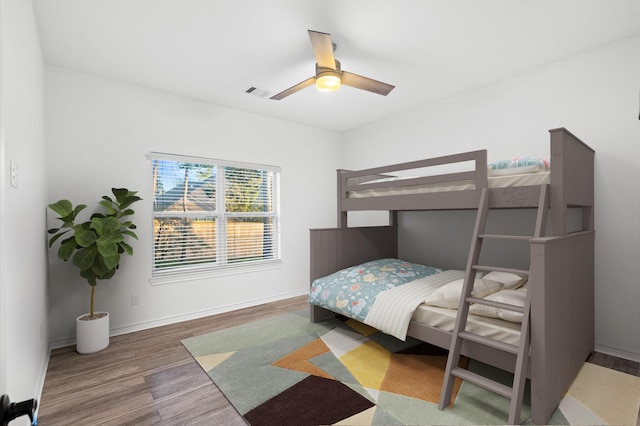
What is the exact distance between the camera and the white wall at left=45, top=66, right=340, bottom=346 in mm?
2986

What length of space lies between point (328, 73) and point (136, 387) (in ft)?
8.79

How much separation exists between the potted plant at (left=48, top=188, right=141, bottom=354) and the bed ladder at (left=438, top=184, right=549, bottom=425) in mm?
2695

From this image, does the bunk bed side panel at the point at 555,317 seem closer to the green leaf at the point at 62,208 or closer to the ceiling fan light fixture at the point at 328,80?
the ceiling fan light fixture at the point at 328,80

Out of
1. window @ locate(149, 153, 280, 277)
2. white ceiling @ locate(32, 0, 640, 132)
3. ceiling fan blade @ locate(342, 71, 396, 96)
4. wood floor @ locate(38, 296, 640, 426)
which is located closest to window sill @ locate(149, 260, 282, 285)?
window @ locate(149, 153, 280, 277)

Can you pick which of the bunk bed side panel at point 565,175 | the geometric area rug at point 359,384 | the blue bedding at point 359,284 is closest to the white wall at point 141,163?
the geometric area rug at point 359,384

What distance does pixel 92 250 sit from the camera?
2736mm

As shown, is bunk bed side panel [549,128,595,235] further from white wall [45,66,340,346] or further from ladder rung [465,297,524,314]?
white wall [45,66,340,346]

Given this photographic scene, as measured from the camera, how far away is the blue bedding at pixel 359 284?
109 inches

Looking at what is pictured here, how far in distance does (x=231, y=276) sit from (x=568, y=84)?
4055mm

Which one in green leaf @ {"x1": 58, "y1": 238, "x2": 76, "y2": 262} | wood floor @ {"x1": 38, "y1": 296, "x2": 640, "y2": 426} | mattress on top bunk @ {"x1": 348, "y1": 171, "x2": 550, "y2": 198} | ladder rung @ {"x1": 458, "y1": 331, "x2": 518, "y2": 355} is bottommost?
wood floor @ {"x1": 38, "y1": 296, "x2": 640, "y2": 426}

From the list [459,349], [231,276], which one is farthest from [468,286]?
[231,276]

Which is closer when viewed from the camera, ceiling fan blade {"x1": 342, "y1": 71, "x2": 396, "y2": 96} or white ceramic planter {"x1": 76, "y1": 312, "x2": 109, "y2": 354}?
ceiling fan blade {"x1": 342, "y1": 71, "x2": 396, "y2": 96}

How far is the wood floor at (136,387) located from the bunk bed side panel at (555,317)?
2.10 ft

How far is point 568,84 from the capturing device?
2.94 metres
